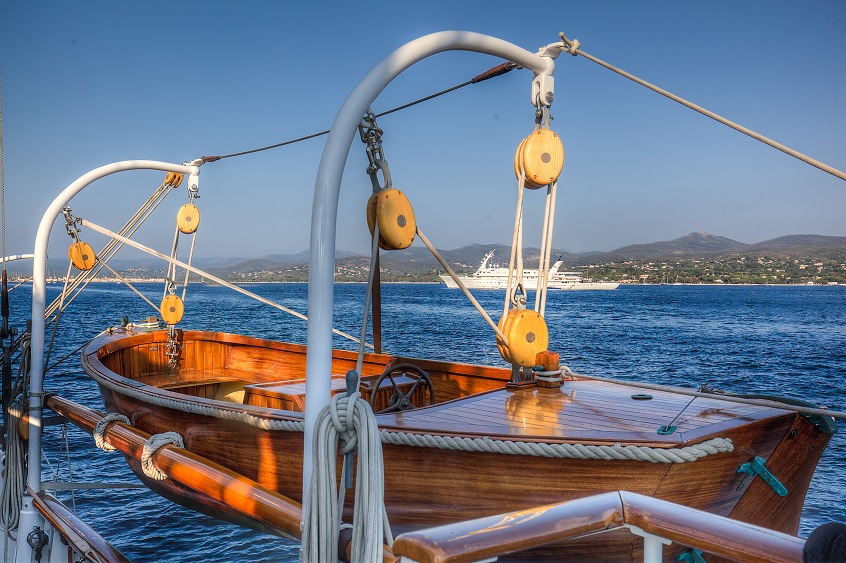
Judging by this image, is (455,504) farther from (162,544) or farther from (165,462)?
(162,544)

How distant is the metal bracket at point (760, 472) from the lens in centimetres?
338

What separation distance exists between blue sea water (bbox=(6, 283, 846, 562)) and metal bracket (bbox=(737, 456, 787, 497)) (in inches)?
166

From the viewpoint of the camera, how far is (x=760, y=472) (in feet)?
11.2

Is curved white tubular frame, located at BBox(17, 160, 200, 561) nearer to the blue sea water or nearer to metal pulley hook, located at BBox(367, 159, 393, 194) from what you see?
the blue sea water

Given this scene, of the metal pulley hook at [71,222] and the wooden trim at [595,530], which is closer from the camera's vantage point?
the wooden trim at [595,530]

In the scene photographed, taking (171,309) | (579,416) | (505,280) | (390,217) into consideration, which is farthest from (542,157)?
(505,280)

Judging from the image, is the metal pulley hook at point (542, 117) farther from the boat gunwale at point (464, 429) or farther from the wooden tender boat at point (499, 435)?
the boat gunwale at point (464, 429)

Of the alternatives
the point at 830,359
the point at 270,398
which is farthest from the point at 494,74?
the point at 830,359

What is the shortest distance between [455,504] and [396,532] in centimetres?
43

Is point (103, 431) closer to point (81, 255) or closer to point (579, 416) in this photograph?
point (579, 416)

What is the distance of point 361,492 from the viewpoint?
65.8 inches

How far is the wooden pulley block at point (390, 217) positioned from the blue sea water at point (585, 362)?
3.29 meters

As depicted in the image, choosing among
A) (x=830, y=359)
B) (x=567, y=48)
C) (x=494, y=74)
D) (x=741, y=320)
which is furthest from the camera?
(x=741, y=320)

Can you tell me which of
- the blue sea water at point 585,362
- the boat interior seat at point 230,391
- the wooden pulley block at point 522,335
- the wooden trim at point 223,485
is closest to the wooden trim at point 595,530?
the wooden trim at point 223,485
